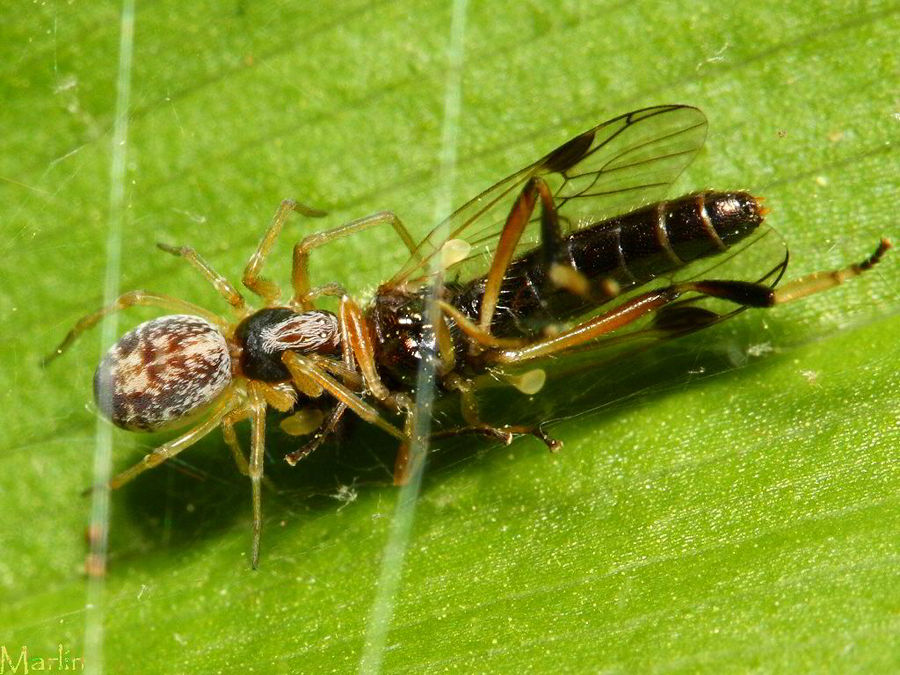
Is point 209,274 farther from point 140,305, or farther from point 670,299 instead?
point 670,299

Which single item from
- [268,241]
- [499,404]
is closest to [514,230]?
[499,404]

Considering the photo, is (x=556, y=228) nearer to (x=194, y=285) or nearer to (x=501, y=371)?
(x=501, y=371)

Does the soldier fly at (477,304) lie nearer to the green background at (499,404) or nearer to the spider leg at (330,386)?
the spider leg at (330,386)

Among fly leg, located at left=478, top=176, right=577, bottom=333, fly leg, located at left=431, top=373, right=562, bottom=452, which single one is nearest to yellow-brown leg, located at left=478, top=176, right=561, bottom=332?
fly leg, located at left=478, top=176, right=577, bottom=333

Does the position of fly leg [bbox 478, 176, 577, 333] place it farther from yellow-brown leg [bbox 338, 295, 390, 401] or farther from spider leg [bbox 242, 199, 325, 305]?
spider leg [bbox 242, 199, 325, 305]

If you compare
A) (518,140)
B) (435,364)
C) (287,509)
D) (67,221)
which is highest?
(67,221)

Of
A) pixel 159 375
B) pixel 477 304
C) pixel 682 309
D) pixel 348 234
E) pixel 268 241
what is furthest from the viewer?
pixel 268 241

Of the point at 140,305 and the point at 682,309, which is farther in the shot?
the point at 140,305

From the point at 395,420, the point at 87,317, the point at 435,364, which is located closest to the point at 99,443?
the point at 87,317
